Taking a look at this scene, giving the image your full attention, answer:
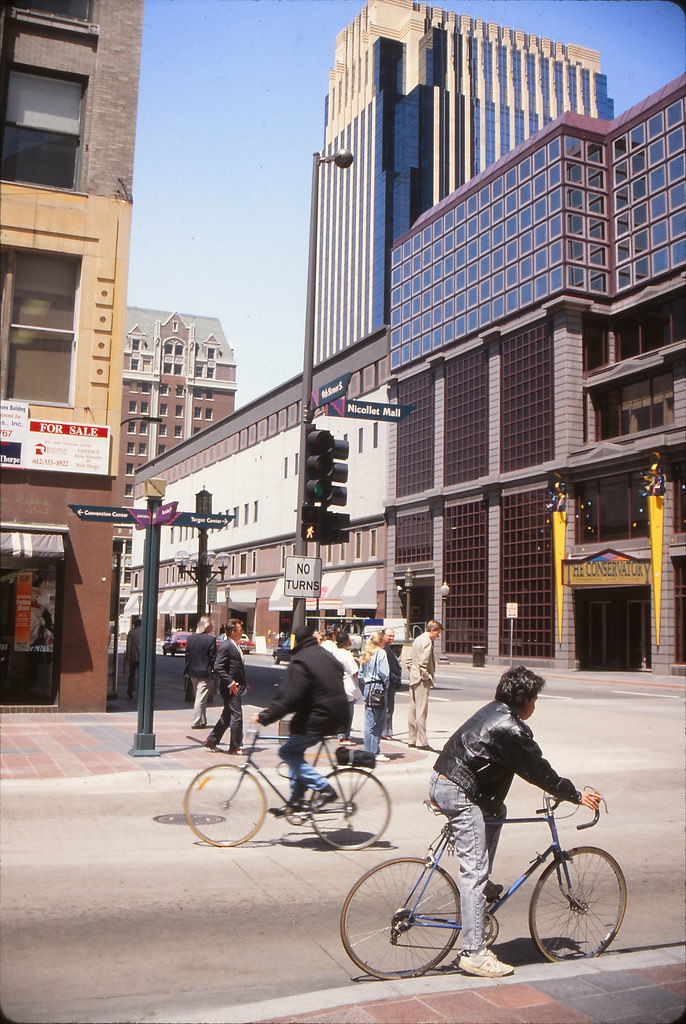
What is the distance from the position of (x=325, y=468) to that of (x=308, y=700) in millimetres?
3910

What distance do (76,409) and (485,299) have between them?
125ft

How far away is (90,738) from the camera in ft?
45.9

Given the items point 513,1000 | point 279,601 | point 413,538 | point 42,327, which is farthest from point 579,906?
point 279,601

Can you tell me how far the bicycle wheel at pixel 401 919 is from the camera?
4773mm

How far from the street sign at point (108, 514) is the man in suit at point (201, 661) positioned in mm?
3022

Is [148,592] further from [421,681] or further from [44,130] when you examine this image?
[44,130]

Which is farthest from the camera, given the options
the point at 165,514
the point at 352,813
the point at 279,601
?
the point at 279,601

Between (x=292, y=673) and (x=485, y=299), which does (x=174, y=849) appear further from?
(x=485, y=299)

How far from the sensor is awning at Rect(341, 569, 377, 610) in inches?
2395

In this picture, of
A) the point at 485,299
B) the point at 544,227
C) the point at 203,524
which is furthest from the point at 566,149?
the point at 203,524

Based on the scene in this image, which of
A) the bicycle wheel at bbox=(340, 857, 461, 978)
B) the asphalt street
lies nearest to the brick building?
the asphalt street

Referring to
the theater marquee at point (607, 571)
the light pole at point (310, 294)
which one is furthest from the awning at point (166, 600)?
the light pole at point (310, 294)

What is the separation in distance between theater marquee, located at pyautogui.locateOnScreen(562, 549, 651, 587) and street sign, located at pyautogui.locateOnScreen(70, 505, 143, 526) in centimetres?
3105

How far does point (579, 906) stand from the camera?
527cm
